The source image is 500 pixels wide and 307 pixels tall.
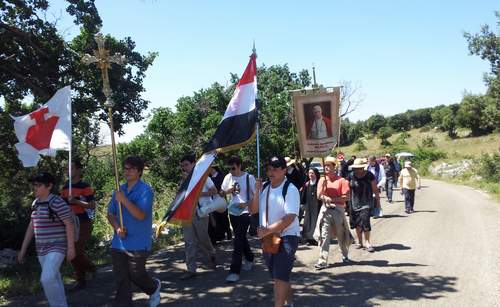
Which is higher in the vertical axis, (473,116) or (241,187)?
(473,116)

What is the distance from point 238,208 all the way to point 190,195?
127cm

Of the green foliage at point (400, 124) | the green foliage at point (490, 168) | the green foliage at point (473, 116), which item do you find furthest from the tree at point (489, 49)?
the green foliage at point (400, 124)

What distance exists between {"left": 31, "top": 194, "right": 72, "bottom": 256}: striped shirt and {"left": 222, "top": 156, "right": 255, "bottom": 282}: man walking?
Answer: 253cm

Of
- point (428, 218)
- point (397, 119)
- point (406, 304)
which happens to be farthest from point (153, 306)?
point (397, 119)

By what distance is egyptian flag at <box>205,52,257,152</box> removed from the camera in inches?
240

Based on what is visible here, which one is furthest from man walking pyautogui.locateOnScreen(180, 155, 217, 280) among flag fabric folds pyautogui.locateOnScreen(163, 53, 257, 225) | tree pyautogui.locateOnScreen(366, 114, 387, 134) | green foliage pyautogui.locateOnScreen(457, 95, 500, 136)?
tree pyautogui.locateOnScreen(366, 114, 387, 134)

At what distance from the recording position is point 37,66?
10.2m

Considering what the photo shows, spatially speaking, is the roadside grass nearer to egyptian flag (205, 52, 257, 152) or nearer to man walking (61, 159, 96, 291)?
egyptian flag (205, 52, 257, 152)

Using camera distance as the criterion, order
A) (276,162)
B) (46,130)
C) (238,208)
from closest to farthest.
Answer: (276,162), (46,130), (238,208)

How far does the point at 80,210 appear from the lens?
6734 millimetres

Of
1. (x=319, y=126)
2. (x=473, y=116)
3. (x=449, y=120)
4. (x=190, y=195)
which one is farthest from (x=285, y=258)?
(x=449, y=120)

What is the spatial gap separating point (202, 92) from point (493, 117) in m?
19.1

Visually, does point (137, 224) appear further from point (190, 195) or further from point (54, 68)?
point (54, 68)

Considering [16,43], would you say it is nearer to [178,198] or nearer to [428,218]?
[178,198]
